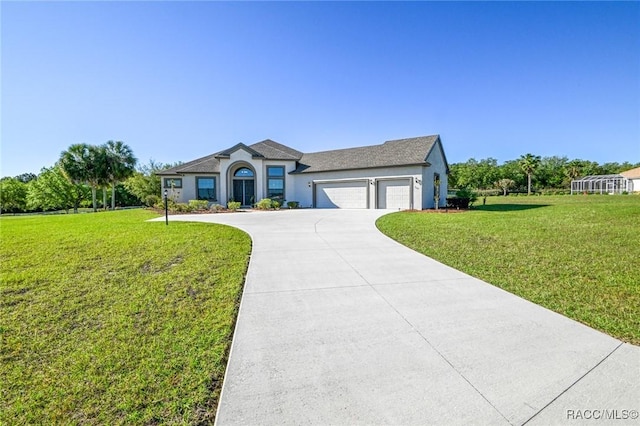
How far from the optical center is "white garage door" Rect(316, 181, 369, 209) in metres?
23.1

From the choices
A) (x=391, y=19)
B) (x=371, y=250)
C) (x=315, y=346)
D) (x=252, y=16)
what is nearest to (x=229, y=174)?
(x=252, y=16)

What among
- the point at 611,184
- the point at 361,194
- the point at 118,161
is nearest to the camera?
the point at 361,194

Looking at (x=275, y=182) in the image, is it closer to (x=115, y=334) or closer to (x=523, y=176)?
(x=115, y=334)

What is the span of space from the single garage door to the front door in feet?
36.6

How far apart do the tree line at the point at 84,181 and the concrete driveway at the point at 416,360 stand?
2649cm

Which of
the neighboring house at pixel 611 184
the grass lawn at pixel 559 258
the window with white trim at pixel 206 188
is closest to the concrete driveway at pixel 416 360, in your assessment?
the grass lawn at pixel 559 258

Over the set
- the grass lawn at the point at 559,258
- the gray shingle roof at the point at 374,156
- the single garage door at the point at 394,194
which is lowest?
the grass lawn at the point at 559,258

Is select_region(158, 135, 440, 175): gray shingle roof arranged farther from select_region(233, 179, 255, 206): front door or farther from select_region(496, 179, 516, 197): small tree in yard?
select_region(496, 179, 516, 197): small tree in yard

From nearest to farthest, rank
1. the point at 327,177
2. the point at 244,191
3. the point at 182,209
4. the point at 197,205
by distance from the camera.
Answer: the point at 182,209
the point at 197,205
the point at 327,177
the point at 244,191

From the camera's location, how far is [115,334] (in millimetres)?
3533

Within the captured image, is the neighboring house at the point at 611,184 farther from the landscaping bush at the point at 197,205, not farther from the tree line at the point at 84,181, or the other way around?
the tree line at the point at 84,181

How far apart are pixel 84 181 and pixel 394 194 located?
110ft

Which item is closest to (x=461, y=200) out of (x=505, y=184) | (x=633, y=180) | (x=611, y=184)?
(x=505, y=184)

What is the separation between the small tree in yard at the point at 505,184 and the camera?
4884 centimetres
